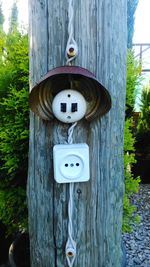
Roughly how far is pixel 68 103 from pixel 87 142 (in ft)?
0.65

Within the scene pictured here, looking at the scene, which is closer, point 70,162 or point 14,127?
point 70,162

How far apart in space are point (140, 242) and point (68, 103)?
2.09m

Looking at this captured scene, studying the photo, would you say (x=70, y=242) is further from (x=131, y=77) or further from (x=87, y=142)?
(x=131, y=77)

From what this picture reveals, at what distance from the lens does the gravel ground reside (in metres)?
2.44

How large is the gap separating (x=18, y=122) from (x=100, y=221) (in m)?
0.75

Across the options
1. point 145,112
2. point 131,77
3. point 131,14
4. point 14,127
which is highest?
point 131,14

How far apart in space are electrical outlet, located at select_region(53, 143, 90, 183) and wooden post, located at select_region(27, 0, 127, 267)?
53 mm

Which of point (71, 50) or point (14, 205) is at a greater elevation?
point (71, 50)

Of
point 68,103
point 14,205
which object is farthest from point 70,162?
point 14,205

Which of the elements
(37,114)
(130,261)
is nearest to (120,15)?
(37,114)

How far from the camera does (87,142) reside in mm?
1188

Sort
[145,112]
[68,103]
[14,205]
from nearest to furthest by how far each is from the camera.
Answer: [68,103], [14,205], [145,112]

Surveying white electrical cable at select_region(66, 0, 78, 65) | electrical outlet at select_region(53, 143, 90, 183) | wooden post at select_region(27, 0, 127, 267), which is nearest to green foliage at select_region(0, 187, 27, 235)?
wooden post at select_region(27, 0, 127, 267)

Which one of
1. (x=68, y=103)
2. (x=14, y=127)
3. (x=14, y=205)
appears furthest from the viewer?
(x=14, y=205)
